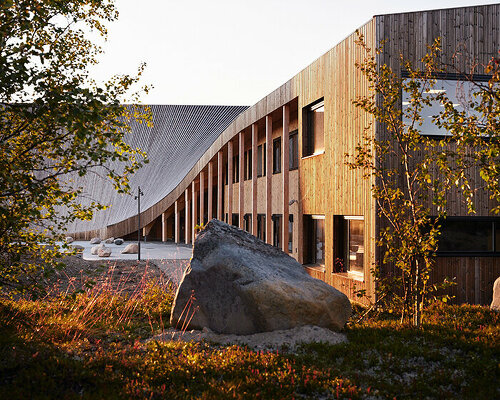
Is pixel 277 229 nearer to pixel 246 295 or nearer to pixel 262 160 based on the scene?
pixel 262 160

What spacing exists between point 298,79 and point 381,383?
11.9 m

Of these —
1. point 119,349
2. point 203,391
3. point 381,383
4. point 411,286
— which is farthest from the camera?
point 411,286

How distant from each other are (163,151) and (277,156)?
78.4 ft

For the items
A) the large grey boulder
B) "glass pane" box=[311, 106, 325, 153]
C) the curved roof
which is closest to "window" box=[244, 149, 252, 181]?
"glass pane" box=[311, 106, 325, 153]

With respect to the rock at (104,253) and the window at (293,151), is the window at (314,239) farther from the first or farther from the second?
the rock at (104,253)

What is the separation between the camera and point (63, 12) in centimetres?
657

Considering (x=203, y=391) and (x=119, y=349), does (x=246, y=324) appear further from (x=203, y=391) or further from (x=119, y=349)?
(x=203, y=391)

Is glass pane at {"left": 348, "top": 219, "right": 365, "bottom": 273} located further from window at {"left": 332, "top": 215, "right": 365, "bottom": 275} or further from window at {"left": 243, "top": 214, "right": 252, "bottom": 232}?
window at {"left": 243, "top": 214, "right": 252, "bottom": 232}

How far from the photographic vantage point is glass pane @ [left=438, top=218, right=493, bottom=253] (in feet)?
38.8

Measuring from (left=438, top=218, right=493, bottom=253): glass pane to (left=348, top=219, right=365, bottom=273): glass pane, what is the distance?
5.61 ft

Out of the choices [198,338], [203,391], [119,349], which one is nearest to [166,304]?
[198,338]

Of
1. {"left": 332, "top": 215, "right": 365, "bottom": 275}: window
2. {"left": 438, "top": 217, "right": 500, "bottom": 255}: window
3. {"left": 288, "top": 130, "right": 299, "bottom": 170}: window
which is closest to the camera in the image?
{"left": 438, "top": 217, "right": 500, "bottom": 255}: window

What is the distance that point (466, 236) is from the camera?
1192 centimetres

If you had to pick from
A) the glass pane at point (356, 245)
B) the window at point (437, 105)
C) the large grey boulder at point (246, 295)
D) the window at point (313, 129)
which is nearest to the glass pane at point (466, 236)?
the glass pane at point (356, 245)
